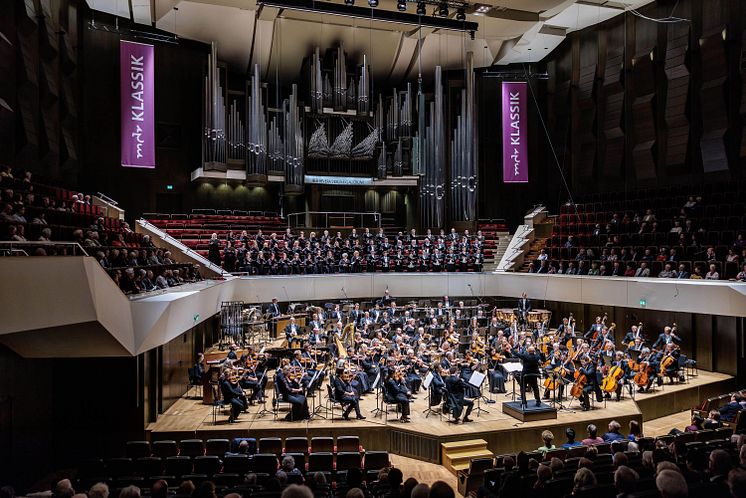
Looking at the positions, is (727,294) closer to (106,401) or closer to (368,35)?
(106,401)

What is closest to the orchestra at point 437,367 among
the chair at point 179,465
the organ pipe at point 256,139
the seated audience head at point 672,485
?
the chair at point 179,465

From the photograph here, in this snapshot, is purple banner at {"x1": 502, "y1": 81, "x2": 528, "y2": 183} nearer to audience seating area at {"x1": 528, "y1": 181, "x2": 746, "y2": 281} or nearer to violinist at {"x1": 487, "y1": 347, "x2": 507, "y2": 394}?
audience seating area at {"x1": 528, "y1": 181, "x2": 746, "y2": 281}

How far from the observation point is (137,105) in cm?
1661

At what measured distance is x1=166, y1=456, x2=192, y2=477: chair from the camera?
6.30 m

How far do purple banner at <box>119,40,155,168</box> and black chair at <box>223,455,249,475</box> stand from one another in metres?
12.2

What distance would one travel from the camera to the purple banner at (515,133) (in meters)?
19.6

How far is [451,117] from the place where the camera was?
20.6 metres

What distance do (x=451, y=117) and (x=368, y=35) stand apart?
4076 millimetres

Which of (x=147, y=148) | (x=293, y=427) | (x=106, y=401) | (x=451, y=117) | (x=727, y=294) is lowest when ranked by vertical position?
(x=293, y=427)

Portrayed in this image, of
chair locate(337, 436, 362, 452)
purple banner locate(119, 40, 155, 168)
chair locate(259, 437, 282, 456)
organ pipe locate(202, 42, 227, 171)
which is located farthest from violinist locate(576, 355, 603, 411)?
purple banner locate(119, 40, 155, 168)

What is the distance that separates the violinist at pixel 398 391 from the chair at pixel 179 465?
3.79m

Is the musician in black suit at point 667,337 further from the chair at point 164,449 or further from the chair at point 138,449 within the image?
the chair at point 138,449

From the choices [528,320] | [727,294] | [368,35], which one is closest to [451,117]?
[368,35]

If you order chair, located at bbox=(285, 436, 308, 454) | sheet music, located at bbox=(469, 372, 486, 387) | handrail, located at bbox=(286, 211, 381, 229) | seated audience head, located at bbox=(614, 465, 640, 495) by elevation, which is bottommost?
chair, located at bbox=(285, 436, 308, 454)
